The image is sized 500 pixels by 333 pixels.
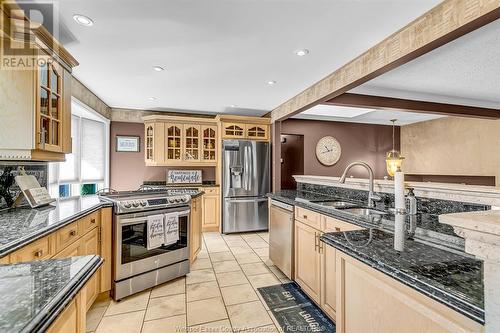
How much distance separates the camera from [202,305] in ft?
7.22

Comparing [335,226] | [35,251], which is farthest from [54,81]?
[335,226]

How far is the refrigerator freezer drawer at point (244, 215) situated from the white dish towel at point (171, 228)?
2013mm

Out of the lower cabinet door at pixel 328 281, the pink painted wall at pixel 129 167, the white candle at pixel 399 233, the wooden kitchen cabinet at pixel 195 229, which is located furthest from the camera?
the pink painted wall at pixel 129 167

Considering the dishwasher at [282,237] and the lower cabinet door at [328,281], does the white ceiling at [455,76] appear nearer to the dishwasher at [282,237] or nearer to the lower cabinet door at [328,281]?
the dishwasher at [282,237]

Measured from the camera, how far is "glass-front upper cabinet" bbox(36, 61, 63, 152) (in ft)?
6.19

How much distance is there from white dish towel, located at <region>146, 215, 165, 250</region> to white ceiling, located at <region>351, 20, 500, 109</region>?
2992 millimetres

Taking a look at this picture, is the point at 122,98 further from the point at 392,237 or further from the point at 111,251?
the point at 392,237

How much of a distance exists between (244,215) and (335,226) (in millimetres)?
2862

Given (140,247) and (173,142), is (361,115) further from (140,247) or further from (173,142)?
(140,247)

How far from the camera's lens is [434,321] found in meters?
0.77

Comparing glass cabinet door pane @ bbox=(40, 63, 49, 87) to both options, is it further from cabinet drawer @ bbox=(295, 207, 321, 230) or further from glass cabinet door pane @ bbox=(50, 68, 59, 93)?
cabinet drawer @ bbox=(295, 207, 321, 230)

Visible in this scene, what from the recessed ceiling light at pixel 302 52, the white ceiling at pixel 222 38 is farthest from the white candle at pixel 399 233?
the recessed ceiling light at pixel 302 52

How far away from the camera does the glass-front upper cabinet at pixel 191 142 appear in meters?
4.89

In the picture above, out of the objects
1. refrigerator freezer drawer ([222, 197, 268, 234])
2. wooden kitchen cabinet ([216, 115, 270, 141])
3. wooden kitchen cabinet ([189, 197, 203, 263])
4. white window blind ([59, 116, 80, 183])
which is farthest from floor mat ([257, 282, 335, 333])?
white window blind ([59, 116, 80, 183])
